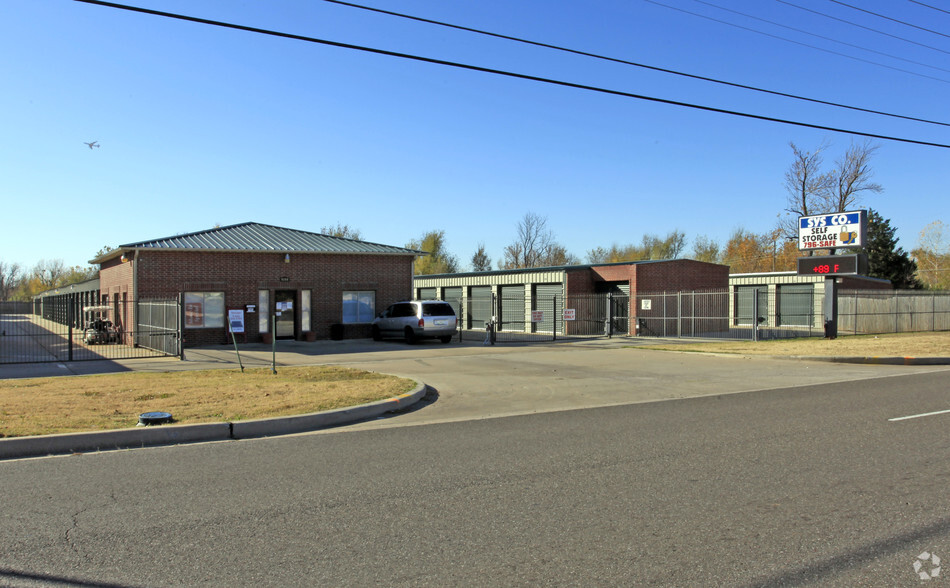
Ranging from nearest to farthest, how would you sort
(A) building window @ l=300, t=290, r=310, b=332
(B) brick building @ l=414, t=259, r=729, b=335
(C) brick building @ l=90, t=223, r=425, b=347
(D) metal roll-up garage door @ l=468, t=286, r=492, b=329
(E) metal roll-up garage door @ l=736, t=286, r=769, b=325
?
(C) brick building @ l=90, t=223, r=425, b=347 → (A) building window @ l=300, t=290, r=310, b=332 → (B) brick building @ l=414, t=259, r=729, b=335 → (D) metal roll-up garage door @ l=468, t=286, r=492, b=329 → (E) metal roll-up garage door @ l=736, t=286, r=769, b=325

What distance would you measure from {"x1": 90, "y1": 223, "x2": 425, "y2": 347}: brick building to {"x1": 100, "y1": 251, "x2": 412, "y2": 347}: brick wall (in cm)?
4

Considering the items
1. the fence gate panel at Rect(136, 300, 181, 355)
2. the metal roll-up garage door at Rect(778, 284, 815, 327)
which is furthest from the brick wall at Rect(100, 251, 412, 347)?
the metal roll-up garage door at Rect(778, 284, 815, 327)

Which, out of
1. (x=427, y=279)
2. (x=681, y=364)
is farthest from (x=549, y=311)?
(x=681, y=364)

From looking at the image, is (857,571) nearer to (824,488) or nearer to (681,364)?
(824,488)

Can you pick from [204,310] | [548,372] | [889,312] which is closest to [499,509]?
[548,372]

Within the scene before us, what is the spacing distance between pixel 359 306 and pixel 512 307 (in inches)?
417

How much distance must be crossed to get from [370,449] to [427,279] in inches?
1420

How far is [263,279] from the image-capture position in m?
27.0

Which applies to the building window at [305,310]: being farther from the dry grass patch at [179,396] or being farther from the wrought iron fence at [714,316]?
the wrought iron fence at [714,316]

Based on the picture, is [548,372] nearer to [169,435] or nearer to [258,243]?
[169,435]

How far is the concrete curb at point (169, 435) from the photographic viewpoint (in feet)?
25.5

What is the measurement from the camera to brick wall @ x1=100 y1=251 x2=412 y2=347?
25.3 m

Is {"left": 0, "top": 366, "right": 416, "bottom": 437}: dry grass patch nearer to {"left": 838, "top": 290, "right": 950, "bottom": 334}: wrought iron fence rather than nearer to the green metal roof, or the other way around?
the green metal roof

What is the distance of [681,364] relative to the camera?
735 inches
